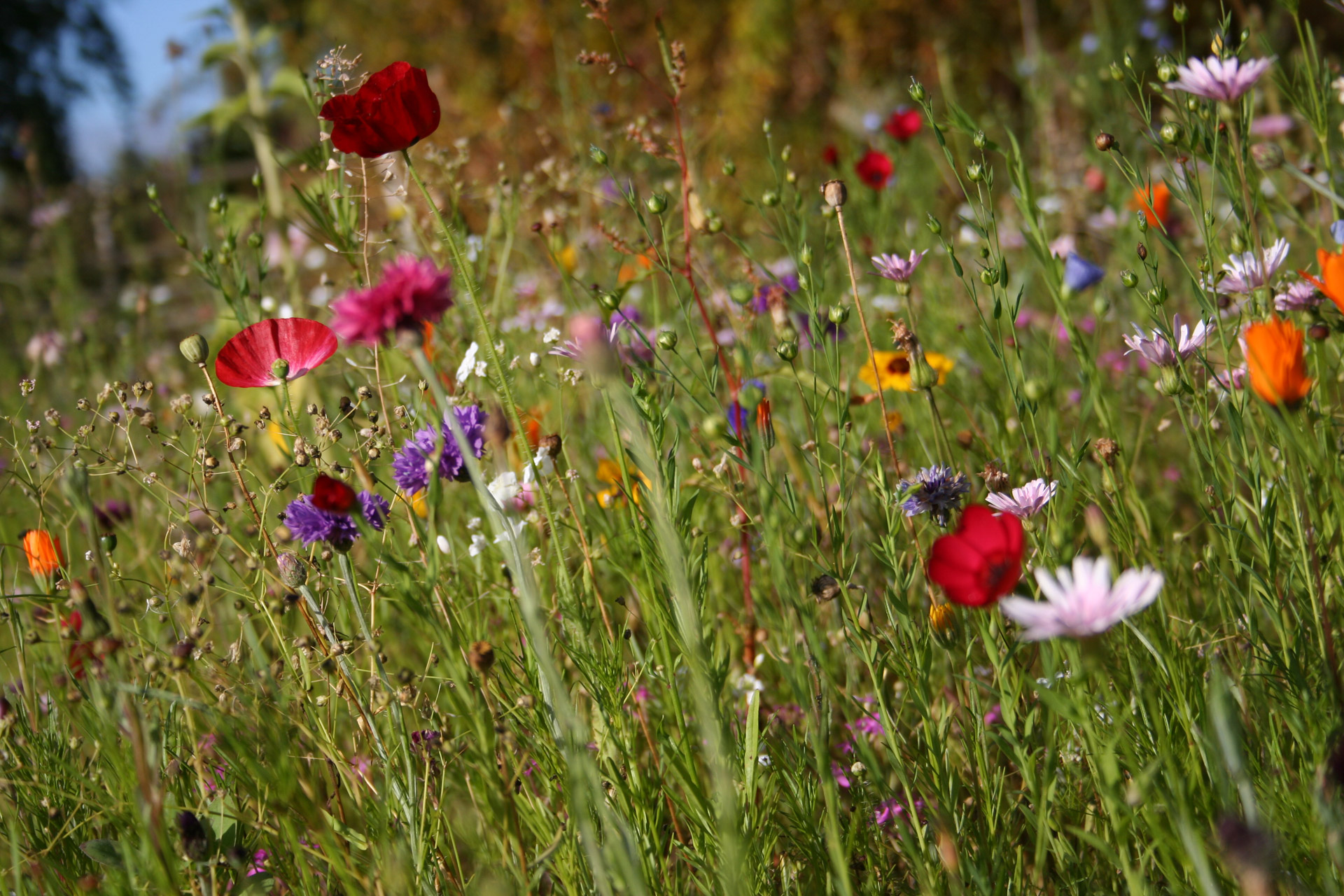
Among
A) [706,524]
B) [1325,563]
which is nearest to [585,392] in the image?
[706,524]

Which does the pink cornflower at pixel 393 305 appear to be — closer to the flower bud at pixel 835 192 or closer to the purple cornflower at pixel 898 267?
the flower bud at pixel 835 192

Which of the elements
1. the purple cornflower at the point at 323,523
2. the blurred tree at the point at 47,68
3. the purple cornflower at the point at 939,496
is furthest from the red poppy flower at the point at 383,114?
the blurred tree at the point at 47,68

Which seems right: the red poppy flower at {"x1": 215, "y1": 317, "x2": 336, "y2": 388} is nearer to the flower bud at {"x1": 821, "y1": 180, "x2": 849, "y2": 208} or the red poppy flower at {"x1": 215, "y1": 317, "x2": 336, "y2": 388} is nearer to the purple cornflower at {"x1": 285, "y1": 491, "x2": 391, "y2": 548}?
the purple cornflower at {"x1": 285, "y1": 491, "x2": 391, "y2": 548}

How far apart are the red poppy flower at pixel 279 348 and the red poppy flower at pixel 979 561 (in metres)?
0.71

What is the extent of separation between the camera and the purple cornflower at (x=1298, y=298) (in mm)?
1026

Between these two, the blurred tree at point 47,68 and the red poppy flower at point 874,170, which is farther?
the blurred tree at point 47,68

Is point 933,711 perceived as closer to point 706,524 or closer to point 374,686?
point 706,524

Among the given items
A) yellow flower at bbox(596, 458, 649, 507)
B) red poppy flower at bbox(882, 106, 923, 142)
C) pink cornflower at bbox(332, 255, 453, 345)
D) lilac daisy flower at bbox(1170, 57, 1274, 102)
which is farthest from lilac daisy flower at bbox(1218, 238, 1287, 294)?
red poppy flower at bbox(882, 106, 923, 142)

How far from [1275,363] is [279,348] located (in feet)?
3.29

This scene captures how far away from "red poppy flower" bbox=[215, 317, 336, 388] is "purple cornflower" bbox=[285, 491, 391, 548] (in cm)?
19

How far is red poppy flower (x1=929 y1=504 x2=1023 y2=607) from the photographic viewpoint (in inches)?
25.9

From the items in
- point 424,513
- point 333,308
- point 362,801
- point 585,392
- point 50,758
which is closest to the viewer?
point 333,308

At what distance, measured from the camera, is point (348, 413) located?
3.43ft

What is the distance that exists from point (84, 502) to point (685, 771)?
567 millimetres
